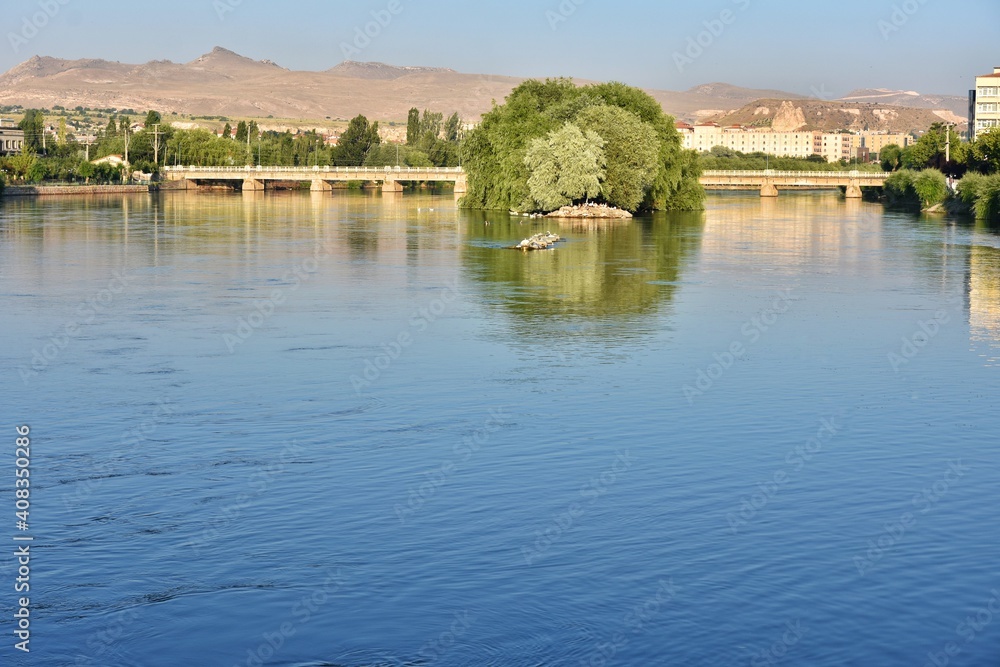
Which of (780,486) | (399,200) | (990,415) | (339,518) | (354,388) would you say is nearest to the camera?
(339,518)

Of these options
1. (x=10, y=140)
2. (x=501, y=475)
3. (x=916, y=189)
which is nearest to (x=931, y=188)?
(x=916, y=189)

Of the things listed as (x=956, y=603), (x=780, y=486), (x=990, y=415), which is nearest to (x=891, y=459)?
(x=780, y=486)

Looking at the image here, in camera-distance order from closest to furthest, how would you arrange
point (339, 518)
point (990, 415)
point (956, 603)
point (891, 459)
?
point (956, 603), point (339, 518), point (891, 459), point (990, 415)

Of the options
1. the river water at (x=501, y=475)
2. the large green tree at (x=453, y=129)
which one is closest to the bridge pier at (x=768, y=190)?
the large green tree at (x=453, y=129)

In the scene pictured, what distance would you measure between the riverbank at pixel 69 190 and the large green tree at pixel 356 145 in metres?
31.1

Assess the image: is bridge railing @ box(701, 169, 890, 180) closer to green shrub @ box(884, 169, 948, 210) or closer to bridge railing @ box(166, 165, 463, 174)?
green shrub @ box(884, 169, 948, 210)

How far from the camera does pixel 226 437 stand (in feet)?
46.4

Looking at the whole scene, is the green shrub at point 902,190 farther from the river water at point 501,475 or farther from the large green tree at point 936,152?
the river water at point 501,475

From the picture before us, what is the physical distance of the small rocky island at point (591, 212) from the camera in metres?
55.0

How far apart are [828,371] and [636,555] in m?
8.89

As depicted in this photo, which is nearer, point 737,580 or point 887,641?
point 887,641

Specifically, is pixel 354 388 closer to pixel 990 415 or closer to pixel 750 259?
pixel 990 415

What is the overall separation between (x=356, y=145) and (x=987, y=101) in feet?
179

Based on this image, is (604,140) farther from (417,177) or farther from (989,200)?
(417,177)
